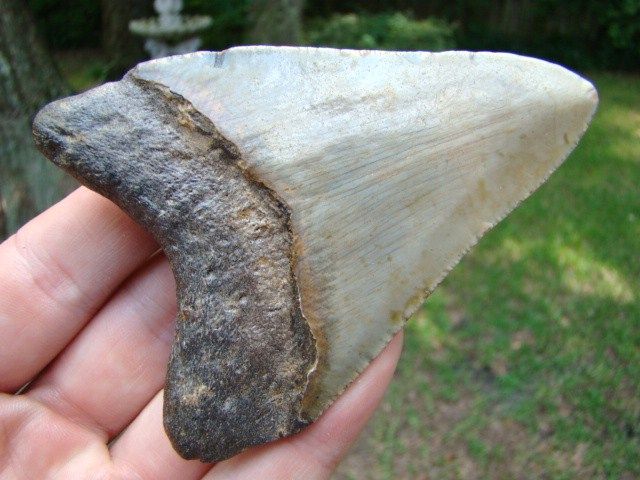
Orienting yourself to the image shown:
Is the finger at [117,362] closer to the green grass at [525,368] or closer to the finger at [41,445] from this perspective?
the finger at [41,445]

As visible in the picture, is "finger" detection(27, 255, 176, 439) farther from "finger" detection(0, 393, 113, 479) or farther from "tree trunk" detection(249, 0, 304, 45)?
"tree trunk" detection(249, 0, 304, 45)

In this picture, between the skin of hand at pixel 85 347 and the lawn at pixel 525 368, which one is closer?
the skin of hand at pixel 85 347

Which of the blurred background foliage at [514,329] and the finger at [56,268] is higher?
the finger at [56,268]

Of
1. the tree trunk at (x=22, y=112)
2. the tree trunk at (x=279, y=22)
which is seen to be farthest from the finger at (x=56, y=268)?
the tree trunk at (x=279, y=22)

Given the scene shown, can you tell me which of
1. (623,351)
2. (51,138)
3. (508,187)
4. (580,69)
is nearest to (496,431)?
(623,351)

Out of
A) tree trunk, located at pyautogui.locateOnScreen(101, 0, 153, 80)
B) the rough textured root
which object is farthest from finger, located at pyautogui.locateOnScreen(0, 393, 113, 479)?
tree trunk, located at pyautogui.locateOnScreen(101, 0, 153, 80)

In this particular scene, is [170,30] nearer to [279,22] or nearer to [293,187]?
[279,22]

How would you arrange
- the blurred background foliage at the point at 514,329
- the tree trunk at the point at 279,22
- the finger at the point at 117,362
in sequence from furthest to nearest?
1. the tree trunk at the point at 279,22
2. the blurred background foliage at the point at 514,329
3. the finger at the point at 117,362
